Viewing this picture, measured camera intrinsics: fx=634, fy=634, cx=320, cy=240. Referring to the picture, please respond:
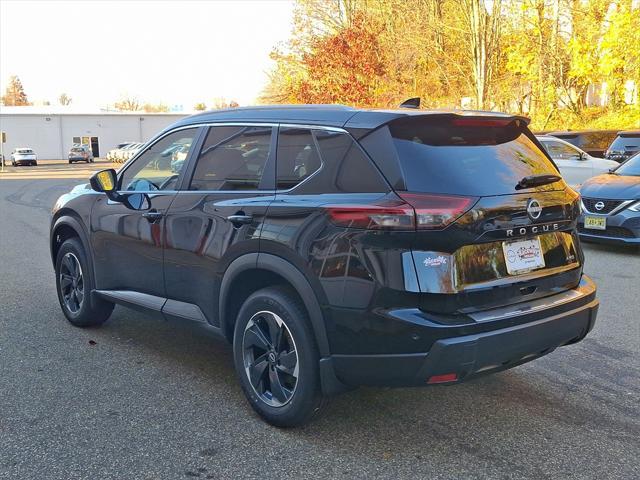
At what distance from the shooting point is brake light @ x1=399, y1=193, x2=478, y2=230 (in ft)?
10.0

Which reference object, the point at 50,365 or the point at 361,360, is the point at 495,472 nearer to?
the point at 361,360

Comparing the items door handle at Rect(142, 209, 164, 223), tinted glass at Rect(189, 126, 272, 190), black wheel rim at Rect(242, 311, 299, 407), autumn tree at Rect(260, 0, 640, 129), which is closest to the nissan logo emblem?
black wheel rim at Rect(242, 311, 299, 407)

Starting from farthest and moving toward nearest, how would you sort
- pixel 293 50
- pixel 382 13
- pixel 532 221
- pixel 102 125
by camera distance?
1. pixel 102 125
2. pixel 382 13
3. pixel 293 50
4. pixel 532 221

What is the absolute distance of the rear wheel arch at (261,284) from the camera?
3318 millimetres

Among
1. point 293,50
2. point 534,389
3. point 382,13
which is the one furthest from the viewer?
point 382,13

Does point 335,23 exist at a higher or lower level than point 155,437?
higher

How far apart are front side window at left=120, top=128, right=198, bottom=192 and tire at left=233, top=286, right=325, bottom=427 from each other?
1290mm

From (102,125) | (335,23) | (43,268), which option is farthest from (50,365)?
(102,125)

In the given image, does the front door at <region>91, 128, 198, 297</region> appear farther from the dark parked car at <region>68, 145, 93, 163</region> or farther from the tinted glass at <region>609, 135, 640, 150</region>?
the dark parked car at <region>68, 145, 93, 163</region>

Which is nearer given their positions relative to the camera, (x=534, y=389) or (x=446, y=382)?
(x=446, y=382)

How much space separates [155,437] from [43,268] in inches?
216

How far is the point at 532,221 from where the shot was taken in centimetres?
341

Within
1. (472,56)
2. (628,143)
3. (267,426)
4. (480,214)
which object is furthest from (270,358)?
(472,56)

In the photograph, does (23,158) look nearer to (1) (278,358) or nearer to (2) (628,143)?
(2) (628,143)
